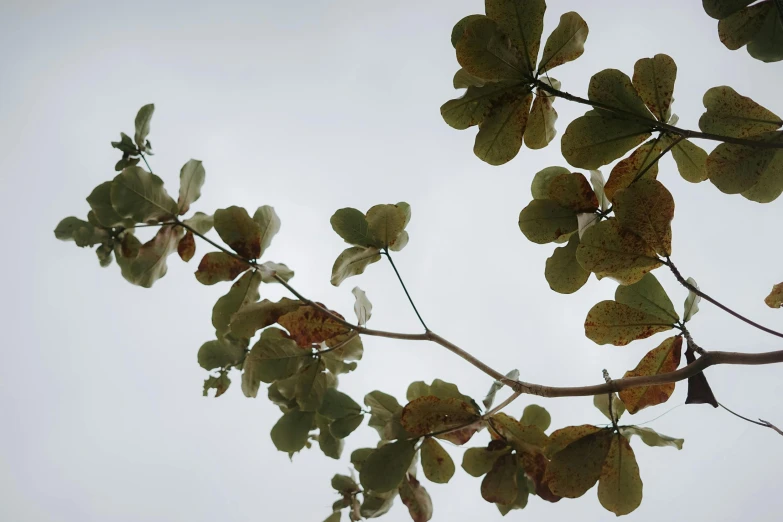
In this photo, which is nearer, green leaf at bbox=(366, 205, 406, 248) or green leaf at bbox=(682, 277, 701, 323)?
green leaf at bbox=(682, 277, 701, 323)

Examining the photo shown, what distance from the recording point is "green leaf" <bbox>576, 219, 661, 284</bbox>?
2.17 feet

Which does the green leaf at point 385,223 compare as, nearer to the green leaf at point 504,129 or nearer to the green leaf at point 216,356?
the green leaf at point 504,129

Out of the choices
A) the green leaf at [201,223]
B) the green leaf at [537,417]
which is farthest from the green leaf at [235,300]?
the green leaf at [537,417]

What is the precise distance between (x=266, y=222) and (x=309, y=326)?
0.22 metres

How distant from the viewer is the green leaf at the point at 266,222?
0.88 metres

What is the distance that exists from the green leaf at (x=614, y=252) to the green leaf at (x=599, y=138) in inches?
4.1

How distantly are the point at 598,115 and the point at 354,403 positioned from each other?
640 millimetres

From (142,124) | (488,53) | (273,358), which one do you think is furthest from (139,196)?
(488,53)

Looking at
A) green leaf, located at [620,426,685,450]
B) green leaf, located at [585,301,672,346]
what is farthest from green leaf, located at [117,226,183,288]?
green leaf, located at [620,426,685,450]

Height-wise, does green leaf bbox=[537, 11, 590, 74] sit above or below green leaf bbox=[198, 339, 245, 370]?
above

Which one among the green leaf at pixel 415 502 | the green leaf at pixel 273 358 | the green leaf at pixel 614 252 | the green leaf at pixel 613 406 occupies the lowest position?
the green leaf at pixel 415 502

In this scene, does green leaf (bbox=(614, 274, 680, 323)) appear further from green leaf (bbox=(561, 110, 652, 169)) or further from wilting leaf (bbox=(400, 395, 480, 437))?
wilting leaf (bbox=(400, 395, 480, 437))

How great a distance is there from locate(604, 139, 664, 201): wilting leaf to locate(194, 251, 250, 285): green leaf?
611 mm

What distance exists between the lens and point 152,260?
0.82 meters
